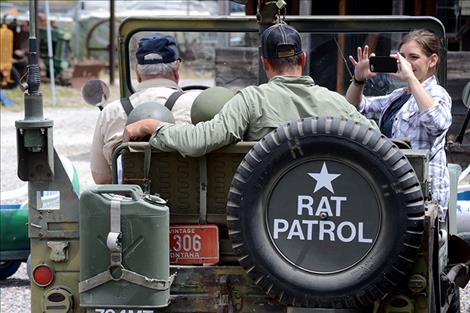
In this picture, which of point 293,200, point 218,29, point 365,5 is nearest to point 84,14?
point 365,5

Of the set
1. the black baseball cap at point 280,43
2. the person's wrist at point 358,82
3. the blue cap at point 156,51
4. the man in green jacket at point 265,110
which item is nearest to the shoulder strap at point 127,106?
the blue cap at point 156,51

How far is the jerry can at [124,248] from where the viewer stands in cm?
393

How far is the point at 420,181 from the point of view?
4.10m

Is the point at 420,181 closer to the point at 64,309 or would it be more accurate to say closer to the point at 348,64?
the point at 64,309

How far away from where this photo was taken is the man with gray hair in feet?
16.7

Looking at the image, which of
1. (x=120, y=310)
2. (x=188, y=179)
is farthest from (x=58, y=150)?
(x=120, y=310)

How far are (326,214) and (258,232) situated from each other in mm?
→ 257

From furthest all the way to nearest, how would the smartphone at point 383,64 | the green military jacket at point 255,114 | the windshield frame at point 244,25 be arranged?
the windshield frame at point 244,25
the smartphone at point 383,64
the green military jacket at point 255,114

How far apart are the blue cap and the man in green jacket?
3.59 ft

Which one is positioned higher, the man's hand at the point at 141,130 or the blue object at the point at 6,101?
the man's hand at the point at 141,130

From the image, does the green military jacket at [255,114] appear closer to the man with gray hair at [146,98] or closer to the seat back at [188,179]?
the seat back at [188,179]

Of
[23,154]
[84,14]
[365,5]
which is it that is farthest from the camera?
[84,14]

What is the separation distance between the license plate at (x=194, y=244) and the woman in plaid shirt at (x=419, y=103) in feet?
3.80

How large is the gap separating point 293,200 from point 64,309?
1.02 meters
